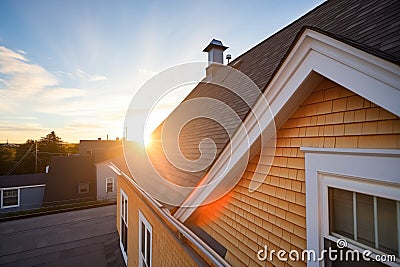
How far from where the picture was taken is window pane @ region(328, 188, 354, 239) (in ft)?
5.50

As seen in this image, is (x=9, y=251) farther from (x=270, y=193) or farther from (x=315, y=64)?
(x=315, y=64)

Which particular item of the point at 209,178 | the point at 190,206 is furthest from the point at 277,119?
the point at 190,206

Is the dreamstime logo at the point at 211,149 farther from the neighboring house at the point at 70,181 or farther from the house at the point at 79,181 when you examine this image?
the neighboring house at the point at 70,181

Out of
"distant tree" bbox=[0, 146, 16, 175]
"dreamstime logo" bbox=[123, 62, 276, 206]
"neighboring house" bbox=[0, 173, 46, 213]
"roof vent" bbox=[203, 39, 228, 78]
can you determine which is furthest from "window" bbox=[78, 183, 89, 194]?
"distant tree" bbox=[0, 146, 16, 175]

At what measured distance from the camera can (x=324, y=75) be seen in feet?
5.72

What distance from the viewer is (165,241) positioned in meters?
3.56

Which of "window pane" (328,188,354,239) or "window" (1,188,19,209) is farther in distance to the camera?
"window" (1,188,19,209)

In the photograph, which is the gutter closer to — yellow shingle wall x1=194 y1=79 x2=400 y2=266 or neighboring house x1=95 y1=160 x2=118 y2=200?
yellow shingle wall x1=194 y1=79 x2=400 y2=266

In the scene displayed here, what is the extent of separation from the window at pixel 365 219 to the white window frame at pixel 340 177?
65 mm

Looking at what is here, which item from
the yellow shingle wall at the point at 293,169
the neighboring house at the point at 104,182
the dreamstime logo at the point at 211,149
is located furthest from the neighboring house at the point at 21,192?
the yellow shingle wall at the point at 293,169

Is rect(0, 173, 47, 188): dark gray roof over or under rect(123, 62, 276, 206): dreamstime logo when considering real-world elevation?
under

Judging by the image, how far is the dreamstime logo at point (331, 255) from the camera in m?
1.51

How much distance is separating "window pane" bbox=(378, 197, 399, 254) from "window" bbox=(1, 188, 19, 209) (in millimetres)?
24738

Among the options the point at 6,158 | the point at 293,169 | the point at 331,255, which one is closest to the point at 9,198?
the point at 293,169
